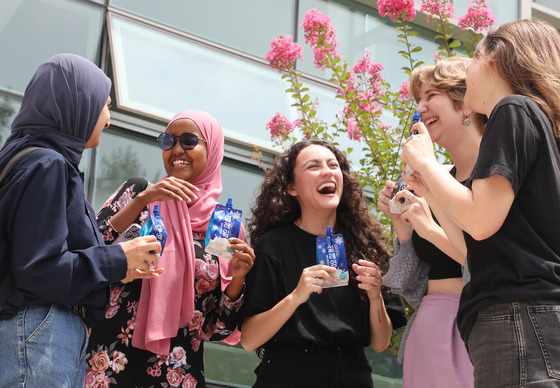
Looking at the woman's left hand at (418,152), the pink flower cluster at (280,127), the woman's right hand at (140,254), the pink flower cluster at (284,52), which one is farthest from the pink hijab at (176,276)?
the pink flower cluster at (280,127)

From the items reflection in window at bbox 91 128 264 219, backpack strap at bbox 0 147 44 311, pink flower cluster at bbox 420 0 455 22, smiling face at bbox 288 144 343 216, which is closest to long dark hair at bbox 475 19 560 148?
smiling face at bbox 288 144 343 216

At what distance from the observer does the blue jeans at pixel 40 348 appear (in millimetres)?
2010

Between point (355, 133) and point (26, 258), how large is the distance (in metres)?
3.22

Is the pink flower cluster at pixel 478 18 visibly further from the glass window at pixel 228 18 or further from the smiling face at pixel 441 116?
the glass window at pixel 228 18

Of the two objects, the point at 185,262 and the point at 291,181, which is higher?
the point at 291,181

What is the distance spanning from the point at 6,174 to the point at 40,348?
1.87 feet

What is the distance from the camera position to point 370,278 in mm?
2996

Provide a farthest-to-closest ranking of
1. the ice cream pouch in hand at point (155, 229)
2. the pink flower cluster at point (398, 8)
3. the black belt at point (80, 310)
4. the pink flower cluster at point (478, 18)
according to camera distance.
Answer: the pink flower cluster at point (478, 18), the pink flower cluster at point (398, 8), the ice cream pouch in hand at point (155, 229), the black belt at point (80, 310)

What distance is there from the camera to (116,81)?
606cm

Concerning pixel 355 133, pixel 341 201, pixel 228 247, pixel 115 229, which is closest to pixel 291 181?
pixel 341 201

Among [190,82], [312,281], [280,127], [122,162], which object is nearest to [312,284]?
[312,281]

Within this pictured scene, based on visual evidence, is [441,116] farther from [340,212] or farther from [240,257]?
[240,257]

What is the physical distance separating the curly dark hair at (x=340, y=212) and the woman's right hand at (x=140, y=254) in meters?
0.99

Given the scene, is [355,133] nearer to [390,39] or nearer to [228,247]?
[228,247]
